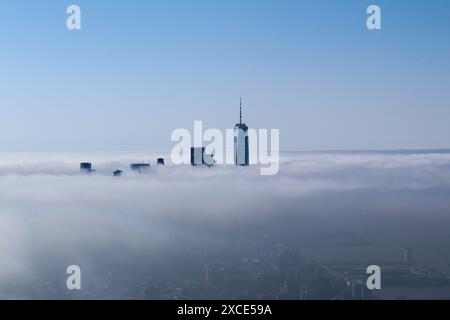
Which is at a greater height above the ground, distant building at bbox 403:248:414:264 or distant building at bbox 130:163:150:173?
distant building at bbox 130:163:150:173

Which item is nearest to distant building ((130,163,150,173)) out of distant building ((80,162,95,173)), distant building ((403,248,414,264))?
distant building ((80,162,95,173))

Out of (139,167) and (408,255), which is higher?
(139,167)

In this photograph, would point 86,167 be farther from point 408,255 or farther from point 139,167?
point 408,255

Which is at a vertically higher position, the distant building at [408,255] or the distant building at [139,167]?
the distant building at [139,167]

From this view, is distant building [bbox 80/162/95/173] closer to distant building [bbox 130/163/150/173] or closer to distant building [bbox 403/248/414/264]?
distant building [bbox 130/163/150/173]

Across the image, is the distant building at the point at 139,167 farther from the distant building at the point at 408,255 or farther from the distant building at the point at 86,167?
the distant building at the point at 408,255

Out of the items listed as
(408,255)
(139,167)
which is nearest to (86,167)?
(139,167)

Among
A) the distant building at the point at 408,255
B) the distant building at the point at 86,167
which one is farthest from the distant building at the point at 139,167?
the distant building at the point at 408,255

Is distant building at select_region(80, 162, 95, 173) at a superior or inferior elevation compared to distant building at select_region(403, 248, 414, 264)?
superior
